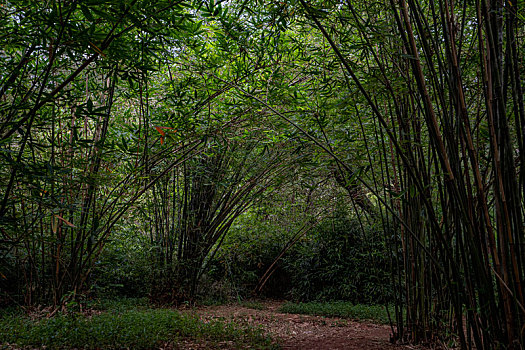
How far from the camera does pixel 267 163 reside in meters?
3.88

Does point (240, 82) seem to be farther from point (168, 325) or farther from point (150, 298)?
point (150, 298)

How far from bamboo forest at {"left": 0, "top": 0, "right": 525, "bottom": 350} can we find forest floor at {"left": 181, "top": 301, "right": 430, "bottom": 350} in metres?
0.04

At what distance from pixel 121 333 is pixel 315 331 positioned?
1890 millimetres

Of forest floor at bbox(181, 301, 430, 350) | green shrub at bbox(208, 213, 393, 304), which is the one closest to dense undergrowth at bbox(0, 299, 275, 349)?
forest floor at bbox(181, 301, 430, 350)

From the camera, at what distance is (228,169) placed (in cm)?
429

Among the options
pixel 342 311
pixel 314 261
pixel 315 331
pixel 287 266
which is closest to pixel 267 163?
pixel 315 331

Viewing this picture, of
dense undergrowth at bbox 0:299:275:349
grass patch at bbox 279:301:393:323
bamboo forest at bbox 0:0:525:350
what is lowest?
grass patch at bbox 279:301:393:323

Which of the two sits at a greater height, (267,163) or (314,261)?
(267,163)

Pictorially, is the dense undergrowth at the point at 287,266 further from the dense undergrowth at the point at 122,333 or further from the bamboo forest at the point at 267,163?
the dense undergrowth at the point at 122,333

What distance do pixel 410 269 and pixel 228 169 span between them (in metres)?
2.57

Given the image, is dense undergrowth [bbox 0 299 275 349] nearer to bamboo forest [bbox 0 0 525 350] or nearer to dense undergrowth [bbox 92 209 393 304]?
bamboo forest [bbox 0 0 525 350]

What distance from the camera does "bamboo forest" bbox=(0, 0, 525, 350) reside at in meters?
1.24

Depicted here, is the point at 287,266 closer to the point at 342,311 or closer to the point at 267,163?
the point at 342,311

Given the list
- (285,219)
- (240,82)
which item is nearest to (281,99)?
(240,82)
